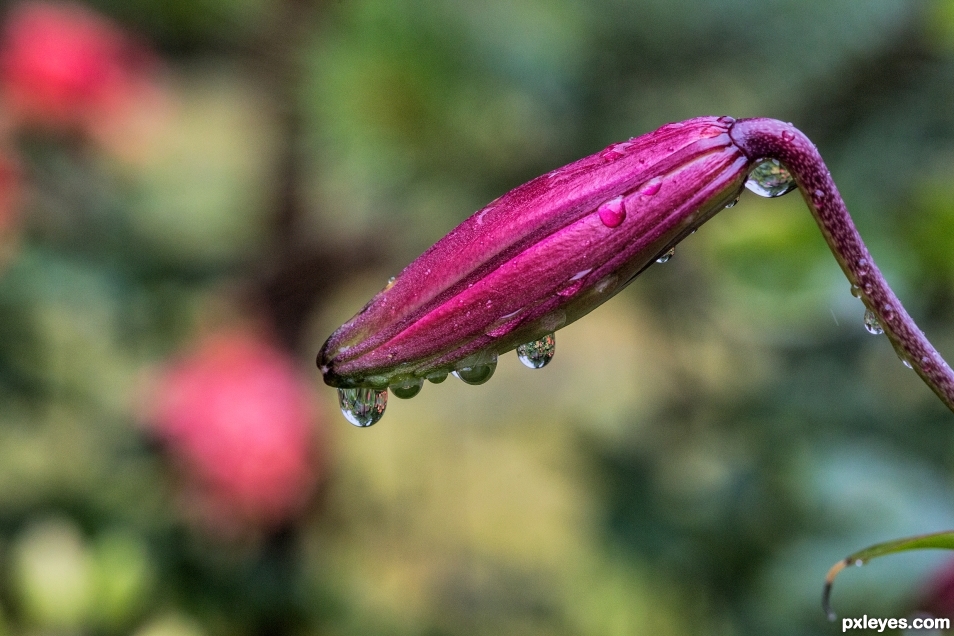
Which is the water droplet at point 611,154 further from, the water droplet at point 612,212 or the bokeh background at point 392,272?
the bokeh background at point 392,272

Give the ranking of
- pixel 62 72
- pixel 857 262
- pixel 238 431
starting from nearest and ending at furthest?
pixel 857 262, pixel 238 431, pixel 62 72

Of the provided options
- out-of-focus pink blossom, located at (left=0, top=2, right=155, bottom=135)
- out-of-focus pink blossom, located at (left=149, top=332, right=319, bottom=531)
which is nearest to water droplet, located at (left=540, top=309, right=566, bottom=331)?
out-of-focus pink blossom, located at (left=149, top=332, right=319, bottom=531)

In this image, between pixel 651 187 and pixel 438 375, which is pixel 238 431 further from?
pixel 651 187

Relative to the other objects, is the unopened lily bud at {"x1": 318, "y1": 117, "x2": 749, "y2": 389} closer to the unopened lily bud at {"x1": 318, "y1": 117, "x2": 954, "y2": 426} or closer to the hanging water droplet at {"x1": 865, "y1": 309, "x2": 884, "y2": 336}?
the unopened lily bud at {"x1": 318, "y1": 117, "x2": 954, "y2": 426}

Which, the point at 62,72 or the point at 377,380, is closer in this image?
the point at 377,380

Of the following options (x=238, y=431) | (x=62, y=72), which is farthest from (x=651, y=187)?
(x=62, y=72)

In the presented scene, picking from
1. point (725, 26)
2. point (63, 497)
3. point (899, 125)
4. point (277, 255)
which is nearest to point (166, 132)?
point (277, 255)

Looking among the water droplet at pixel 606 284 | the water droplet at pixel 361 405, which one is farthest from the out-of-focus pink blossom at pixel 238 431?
the water droplet at pixel 606 284

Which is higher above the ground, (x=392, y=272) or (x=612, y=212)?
(x=392, y=272)
